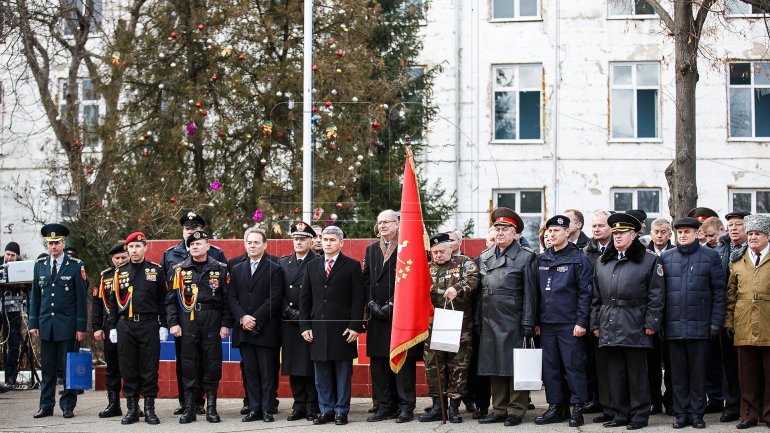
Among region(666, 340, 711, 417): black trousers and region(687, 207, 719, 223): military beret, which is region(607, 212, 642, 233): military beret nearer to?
region(666, 340, 711, 417): black trousers

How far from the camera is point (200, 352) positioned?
11.8m

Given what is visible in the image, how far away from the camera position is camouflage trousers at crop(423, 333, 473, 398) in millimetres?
11164

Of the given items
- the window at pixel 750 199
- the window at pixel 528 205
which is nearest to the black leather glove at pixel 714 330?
the window at pixel 528 205

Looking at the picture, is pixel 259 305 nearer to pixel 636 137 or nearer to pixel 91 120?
pixel 91 120

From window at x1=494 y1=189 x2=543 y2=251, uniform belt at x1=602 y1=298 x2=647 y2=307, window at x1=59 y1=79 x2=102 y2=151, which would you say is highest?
window at x1=59 y1=79 x2=102 y2=151

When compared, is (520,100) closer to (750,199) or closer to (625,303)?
(750,199)

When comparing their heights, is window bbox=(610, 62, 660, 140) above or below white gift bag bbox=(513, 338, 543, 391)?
above

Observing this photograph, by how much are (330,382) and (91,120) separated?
1109 cm

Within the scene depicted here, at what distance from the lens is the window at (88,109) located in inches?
793

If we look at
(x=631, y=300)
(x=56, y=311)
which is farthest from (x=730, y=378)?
(x=56, y=311)

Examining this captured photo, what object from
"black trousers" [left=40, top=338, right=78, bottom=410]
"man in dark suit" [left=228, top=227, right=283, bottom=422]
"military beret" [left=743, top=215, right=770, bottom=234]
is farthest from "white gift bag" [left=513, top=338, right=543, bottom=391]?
"black trousers" [left=40, top=338, right=78, bottom=410]

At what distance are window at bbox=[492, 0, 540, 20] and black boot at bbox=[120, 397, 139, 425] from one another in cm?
1749

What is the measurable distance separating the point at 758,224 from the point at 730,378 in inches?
63.6

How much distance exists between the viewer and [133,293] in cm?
1182
